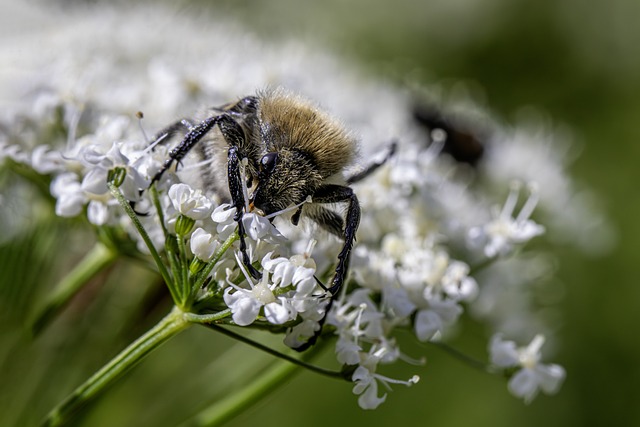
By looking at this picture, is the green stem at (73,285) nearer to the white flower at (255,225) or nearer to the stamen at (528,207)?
the white flower at (255,225)

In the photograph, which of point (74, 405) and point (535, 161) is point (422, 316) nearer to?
point (74, 405)

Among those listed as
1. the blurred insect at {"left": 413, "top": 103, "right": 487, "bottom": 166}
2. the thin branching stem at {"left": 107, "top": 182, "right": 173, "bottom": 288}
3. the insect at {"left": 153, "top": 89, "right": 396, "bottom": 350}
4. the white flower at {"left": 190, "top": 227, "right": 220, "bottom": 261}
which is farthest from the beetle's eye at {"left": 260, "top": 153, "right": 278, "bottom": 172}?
the blurred insect at {"left": 413, "top": 103, "right": 487, "bottom": 166}

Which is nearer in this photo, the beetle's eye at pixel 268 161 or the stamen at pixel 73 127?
the beetle's eye at pixel 268 161

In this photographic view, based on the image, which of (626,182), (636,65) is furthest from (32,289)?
(636,65)

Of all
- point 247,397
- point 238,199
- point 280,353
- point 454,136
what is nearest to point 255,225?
point 238,199

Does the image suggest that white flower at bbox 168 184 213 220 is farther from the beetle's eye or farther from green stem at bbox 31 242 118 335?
green stem at bbox 31 242 118 335

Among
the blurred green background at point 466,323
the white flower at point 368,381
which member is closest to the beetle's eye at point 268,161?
the white flower at point 368,381
